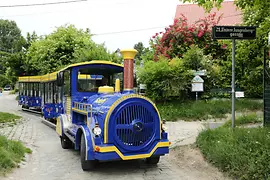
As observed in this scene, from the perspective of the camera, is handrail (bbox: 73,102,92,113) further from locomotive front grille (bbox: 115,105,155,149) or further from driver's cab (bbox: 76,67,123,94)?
locomotive front grille (bbox: 115,105,155,149)

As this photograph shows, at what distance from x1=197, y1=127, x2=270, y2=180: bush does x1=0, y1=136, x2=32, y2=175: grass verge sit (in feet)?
13.3

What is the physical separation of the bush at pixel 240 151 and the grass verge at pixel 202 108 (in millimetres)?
6169

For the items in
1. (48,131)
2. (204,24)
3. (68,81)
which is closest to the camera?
(68,81)

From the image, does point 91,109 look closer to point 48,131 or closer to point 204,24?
point 48,131

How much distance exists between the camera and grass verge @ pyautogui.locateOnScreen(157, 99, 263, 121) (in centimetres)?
1338

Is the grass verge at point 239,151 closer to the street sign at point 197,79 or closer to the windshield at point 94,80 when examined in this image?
the windshield at point 94,80

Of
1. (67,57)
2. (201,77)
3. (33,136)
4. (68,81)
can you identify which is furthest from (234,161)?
(67,57)

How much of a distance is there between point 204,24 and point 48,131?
10974 millimetres

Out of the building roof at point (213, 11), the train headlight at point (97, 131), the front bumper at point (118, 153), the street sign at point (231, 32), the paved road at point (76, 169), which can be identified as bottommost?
the paved road at point (76, 169)

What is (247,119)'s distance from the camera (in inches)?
391

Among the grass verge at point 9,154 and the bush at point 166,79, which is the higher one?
the bush at point 166,79

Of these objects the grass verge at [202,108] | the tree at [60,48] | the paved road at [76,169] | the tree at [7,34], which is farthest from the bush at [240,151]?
the tree at [7,34]

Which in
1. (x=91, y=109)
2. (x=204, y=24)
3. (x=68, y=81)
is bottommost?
A: (x=91, y=109)

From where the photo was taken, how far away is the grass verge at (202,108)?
13.4m
